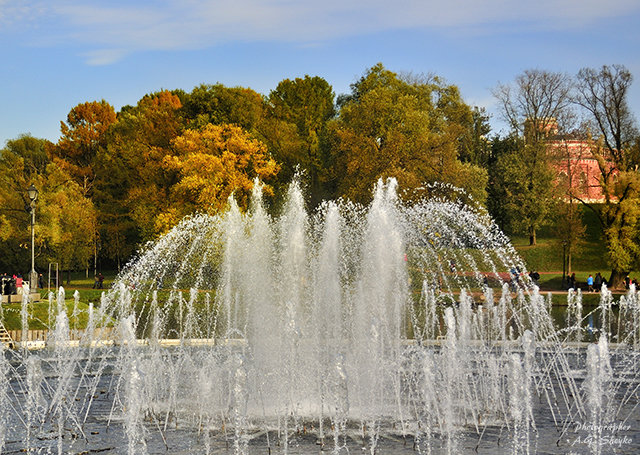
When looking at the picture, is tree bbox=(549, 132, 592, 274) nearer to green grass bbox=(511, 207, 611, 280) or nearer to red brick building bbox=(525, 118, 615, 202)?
red brick building bbox=(525, 118, 615, 202)

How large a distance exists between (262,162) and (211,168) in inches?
131

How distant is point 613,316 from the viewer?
1345 inches

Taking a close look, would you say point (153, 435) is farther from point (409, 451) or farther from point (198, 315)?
point (198, 315)

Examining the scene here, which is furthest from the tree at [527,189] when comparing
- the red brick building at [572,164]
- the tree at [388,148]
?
the tree at [388,148]

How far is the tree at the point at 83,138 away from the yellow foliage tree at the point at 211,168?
18.4 meters

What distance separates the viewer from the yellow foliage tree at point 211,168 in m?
39.2

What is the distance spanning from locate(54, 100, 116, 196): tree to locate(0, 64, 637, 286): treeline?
0.26 m

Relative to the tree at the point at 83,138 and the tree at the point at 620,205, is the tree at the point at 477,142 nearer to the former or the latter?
the tree at the point at 620,205

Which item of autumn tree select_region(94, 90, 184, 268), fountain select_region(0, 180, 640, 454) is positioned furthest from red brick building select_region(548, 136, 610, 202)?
fountain select_region(0, 180, 640, 454)

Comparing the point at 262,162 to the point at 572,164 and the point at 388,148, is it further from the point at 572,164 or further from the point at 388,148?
the point at 572,164

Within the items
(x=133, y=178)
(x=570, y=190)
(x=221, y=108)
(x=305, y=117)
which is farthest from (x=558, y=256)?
(x=133, y=178)

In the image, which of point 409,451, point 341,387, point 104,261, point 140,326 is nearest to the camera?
point 409,451

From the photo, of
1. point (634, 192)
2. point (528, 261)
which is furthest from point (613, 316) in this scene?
point (528, 261)

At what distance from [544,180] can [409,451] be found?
4187 cm
